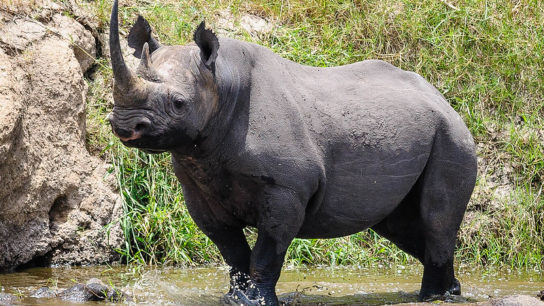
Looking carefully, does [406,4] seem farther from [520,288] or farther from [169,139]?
[169,139]

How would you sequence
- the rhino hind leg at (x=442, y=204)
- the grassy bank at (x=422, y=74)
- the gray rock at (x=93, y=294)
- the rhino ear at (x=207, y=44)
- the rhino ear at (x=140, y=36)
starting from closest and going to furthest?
the rhino ear at (x=207, y=44) → the rhino ear at (x=140, y=36) → the gray rock at (x=93, y=294) → the rhino hind leg at (x=442, y=204) → the grassy bank at (x=422, y=74)

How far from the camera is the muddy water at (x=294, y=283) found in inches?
255

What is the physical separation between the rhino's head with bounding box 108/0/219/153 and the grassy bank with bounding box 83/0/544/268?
3.25 m

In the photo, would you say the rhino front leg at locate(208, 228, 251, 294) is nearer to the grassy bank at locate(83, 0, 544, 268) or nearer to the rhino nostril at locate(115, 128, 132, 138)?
the rhino nostril at locate(115, 128, 132, 138)

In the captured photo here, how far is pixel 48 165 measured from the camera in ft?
27.2

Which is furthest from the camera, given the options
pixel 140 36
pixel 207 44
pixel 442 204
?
pixel 442 204

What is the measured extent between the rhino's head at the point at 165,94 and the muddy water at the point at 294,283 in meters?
1.53

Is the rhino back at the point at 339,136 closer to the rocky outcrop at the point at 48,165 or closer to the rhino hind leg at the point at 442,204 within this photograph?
the rhino hind leg at the point at 442,204

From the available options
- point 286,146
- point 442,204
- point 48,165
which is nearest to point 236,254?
point 286,146

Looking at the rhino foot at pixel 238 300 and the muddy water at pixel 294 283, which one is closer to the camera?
the rhino foot at pixel 238 300

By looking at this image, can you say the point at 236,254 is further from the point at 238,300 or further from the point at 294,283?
the point at 294,283

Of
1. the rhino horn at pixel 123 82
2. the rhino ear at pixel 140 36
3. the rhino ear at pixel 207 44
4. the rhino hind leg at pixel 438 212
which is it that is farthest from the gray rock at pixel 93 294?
the rhino hind leg at pixel 438 212

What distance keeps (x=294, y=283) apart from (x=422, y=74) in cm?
432

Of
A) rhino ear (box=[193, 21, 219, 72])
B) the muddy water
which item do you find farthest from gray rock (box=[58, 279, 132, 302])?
rhino ear (box=[193, 21, 219, 72])
